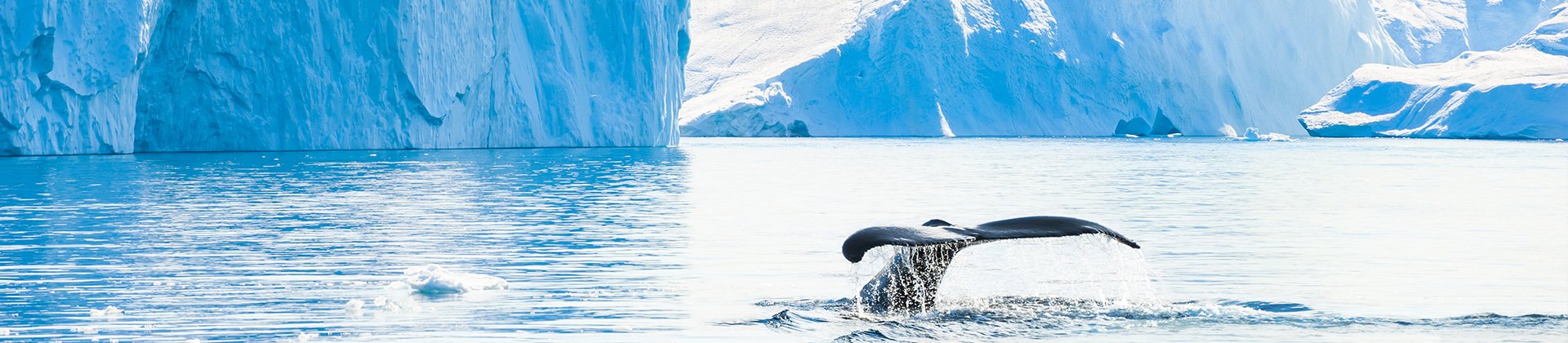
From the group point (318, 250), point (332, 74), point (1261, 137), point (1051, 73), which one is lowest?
point (318, 250)

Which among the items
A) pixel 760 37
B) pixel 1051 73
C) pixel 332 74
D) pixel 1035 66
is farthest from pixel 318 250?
pixel 760 37

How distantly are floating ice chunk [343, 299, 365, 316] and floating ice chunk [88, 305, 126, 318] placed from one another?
1.37m

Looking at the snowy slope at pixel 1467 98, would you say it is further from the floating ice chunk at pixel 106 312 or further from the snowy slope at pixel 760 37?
the floating ice chunk at pixel 106 312

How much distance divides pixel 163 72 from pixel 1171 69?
2998 inches

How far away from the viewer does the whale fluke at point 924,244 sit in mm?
9125

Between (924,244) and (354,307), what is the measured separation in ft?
13.1

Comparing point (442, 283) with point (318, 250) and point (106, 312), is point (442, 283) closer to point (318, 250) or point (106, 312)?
point (106, 312)

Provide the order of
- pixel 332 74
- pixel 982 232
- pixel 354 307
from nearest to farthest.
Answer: pixel 982 232
pixel 354 307
pixel 332 74

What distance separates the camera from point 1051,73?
347ft

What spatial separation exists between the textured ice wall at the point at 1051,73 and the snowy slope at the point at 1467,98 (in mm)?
12857

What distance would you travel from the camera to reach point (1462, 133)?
3455 inches

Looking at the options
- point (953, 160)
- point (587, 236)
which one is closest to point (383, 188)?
point (587, 236)

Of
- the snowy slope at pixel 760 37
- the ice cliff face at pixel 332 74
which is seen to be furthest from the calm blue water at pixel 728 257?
the snowy slope at pixel 760 37

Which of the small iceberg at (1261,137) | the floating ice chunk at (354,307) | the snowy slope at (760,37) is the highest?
the snowy slope at (760,37)
